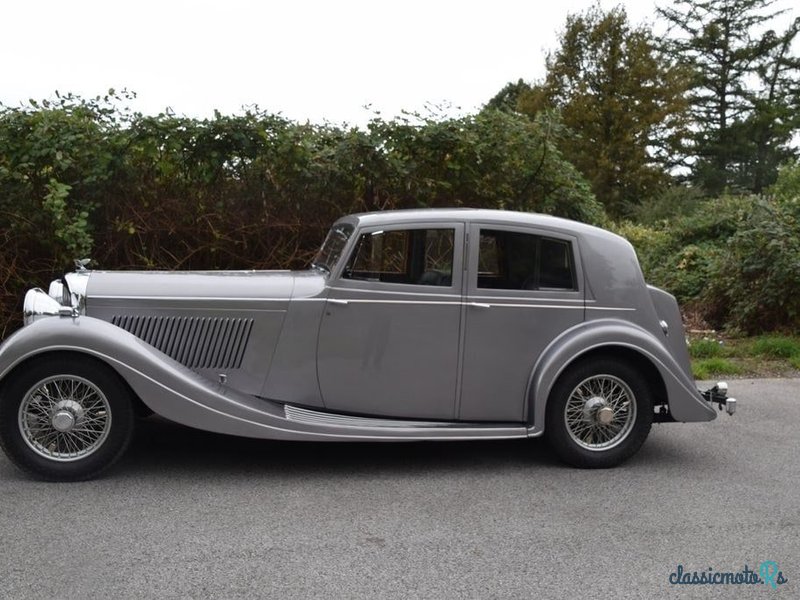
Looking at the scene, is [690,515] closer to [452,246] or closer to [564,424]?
[564,424]

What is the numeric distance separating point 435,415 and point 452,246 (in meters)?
1.06

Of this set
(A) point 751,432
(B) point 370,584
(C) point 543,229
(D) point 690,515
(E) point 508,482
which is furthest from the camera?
(A) point 751,432

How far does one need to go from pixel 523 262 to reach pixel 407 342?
910mm

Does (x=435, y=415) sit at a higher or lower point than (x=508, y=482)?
higher

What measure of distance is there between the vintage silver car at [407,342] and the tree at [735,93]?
1396 inches

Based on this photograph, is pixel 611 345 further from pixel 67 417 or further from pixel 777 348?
pixel 777 348

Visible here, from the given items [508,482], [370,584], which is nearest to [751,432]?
[508,482]

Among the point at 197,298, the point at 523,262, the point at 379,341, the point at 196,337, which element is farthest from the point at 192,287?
the point at 523,262

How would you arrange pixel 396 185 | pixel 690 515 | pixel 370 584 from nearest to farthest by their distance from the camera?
pixel 370 584 → pixel 690 515 → pixel 396 185

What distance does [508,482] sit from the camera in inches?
192

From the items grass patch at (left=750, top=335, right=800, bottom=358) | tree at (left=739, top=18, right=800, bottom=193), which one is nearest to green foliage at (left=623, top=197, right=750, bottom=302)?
grass patch at (left=750, top=335, right=800, bottom=358)

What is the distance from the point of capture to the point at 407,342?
501 centimetres

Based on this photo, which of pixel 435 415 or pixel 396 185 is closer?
pixel 435 415

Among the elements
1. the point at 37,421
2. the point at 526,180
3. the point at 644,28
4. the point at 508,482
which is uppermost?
the point at 644,28
